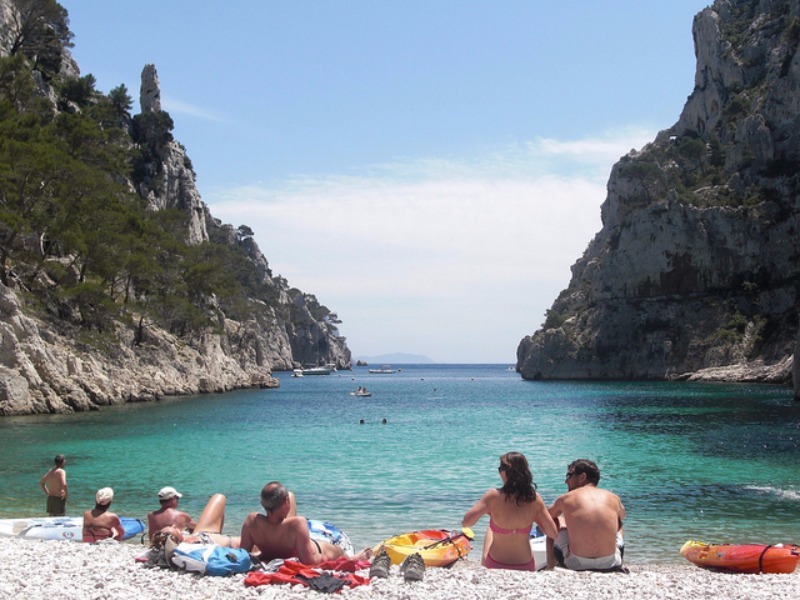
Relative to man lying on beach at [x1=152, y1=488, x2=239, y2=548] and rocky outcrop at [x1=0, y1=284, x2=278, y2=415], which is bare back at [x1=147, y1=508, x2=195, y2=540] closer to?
man lying on beach at [x1=152, y1=488, x2=239, y2=548]

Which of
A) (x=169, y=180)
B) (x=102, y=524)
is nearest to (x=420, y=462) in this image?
(x=102, y=524)

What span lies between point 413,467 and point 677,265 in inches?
3044

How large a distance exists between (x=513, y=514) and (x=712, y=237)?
291ft

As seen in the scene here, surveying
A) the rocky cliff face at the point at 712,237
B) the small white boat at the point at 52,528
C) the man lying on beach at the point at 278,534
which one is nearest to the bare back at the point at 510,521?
the man lying on beach at the point at 278,534

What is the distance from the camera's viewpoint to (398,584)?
295 inches

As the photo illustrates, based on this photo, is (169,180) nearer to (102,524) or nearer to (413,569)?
(102,524)

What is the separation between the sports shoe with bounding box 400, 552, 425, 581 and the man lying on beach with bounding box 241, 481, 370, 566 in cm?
82

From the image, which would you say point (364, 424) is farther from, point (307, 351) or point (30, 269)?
point (307, 351)

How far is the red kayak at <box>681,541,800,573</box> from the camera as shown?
8.98 metres

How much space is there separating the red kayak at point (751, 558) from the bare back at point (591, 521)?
6.38 feet

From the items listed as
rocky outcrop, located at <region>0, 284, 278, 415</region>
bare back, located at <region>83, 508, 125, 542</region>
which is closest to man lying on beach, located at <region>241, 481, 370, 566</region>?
bare back, located at <region>83, 508, 125, 542</region>

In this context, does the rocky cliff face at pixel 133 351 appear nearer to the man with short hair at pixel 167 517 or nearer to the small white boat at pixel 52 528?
the small white boat at pixel 52 528

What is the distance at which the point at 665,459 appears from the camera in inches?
900

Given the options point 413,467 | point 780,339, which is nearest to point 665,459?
point 413,467
